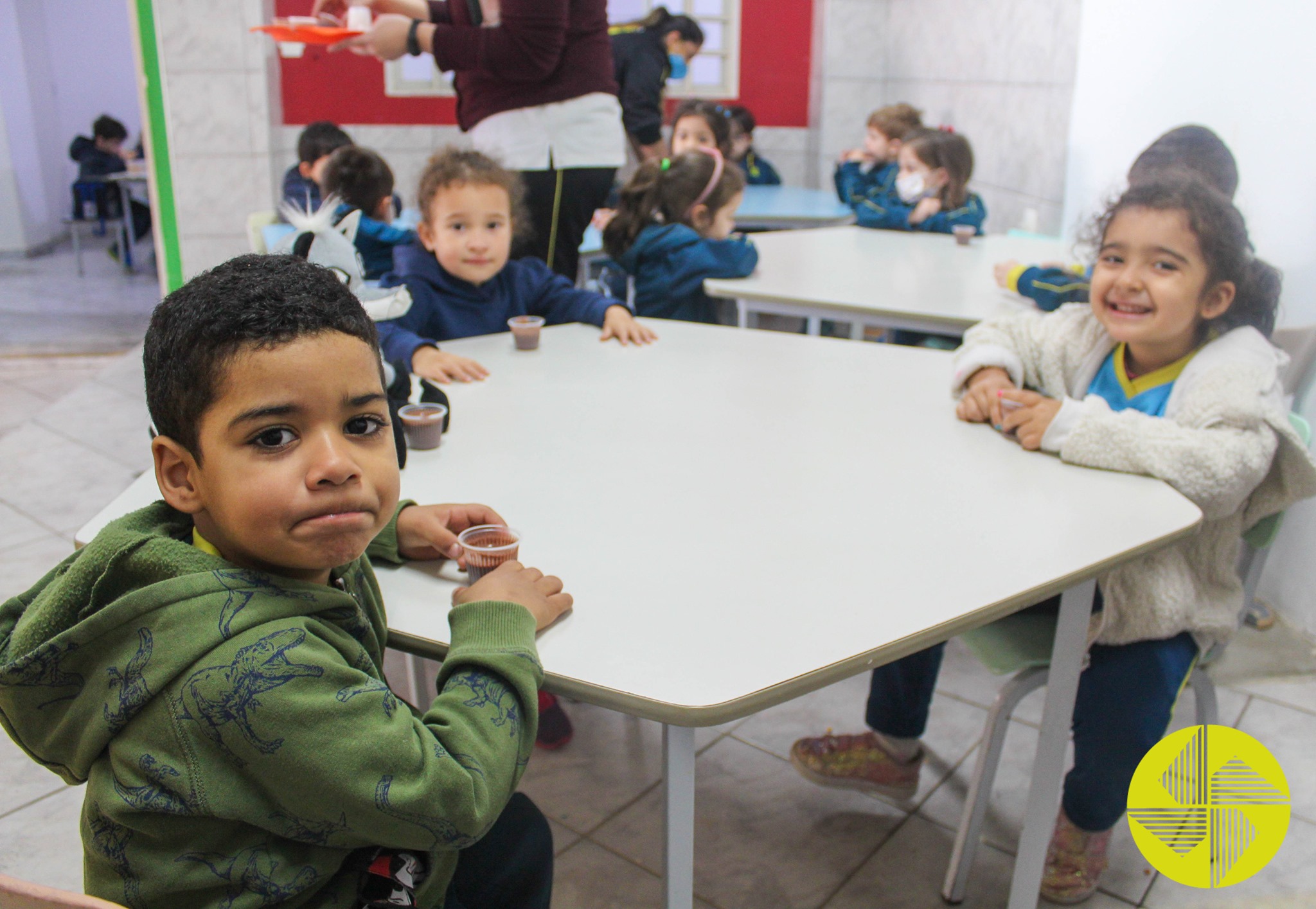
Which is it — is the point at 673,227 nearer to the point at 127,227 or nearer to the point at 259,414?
the point at 259,414

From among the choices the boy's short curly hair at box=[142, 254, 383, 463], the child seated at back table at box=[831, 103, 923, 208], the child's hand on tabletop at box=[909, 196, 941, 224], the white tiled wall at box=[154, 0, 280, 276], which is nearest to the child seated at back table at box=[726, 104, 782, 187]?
the child seated at back table at box=[831, 103, 923, 208]

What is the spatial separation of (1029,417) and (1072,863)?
0.76 metres

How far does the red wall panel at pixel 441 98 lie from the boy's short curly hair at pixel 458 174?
3898 millimetres

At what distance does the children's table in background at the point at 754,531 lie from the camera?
1004 millimetres

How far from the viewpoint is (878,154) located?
513 cm

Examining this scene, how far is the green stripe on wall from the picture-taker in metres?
4.12

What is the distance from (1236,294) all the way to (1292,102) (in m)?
1.22

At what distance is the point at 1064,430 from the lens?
1521 millimetres

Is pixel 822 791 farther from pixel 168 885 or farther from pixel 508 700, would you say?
pixel 168 885

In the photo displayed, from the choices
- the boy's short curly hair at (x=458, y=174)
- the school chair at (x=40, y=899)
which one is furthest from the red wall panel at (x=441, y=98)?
the school chair at (x=40, y=899)

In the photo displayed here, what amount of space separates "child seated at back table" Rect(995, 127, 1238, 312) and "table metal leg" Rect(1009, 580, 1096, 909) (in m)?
1.23

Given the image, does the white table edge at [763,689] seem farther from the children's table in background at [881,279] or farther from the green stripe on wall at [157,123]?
the green stripe on wall at [157,123]

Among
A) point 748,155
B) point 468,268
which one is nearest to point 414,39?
point 468,268

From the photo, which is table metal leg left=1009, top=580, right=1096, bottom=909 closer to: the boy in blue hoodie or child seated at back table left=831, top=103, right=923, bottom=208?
the boy in blue hoodie
